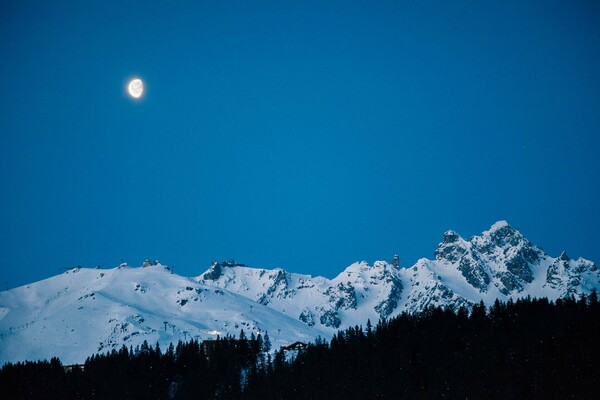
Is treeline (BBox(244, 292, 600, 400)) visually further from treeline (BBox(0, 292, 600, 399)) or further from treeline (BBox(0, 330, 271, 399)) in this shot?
treeline (BBox(0, 330, 271, 399))

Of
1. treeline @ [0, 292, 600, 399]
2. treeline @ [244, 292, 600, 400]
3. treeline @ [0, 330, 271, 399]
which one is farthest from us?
treeline @ [0, 330, 271, 399]

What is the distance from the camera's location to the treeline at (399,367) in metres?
134

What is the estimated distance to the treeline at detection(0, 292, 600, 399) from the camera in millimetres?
134250

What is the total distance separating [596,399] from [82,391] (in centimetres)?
11878

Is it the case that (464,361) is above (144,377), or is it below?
below

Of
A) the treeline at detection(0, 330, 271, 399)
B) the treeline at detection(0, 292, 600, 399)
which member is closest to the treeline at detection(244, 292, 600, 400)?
the treeline at detection(0, 292, 600, 399)

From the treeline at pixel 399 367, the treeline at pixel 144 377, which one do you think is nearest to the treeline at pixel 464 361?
the treeline at pixel 399 367

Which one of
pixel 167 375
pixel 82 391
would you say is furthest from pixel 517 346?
pixel 82 391

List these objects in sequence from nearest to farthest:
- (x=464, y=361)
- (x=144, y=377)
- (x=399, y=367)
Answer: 1. (x=464, y=361)
2. (x=399, y=367)
3. (x=144, y=377)

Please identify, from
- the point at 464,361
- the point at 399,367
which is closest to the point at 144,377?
the point at 399,367

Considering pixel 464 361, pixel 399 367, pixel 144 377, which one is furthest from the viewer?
pixel 144 377

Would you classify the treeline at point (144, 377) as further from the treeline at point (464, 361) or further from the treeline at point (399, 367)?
the treeline at point (464, 361)

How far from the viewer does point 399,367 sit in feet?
493

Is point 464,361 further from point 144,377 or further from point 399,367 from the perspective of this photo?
point 144,377
